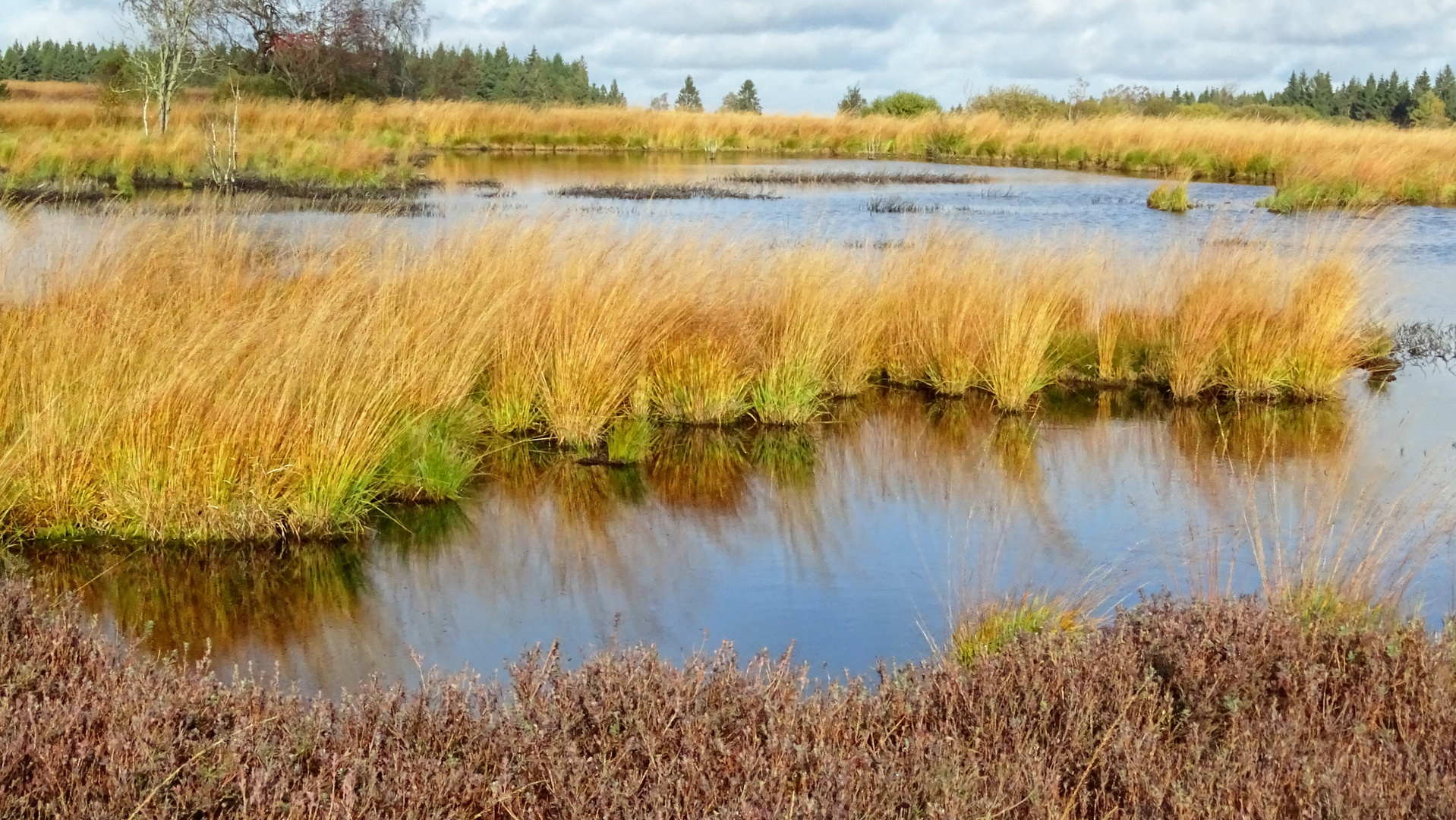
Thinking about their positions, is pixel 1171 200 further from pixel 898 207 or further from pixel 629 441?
pixel 629 441

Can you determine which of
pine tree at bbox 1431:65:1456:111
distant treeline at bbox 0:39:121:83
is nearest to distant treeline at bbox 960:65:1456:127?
pine tree at bbox 1431:65:1456:111

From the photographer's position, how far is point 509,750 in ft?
10.7

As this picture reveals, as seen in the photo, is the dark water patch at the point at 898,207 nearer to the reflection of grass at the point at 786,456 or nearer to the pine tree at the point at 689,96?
the reflection of grass at the point at 786,456

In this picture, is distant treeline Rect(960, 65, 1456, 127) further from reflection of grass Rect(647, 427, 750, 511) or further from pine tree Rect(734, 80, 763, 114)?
reflection of grass Rect(647, 427, 750, 511)

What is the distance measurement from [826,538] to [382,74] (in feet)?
138

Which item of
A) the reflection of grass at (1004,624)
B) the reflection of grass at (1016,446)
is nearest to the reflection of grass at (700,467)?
the reflection of grass at (1016,446)

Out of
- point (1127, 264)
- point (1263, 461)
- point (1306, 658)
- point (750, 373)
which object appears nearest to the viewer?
point (1306, 658)

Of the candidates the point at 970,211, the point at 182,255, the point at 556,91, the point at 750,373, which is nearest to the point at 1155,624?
the point at 750,373

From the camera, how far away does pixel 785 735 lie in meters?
3.20

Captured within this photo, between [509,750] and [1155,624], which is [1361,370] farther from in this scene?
[509,750]

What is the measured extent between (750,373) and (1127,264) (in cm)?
405

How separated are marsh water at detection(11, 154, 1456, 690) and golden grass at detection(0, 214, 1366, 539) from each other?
0.77 ft

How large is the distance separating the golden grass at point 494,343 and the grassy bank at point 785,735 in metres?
1.68

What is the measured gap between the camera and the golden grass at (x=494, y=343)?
5715mm
